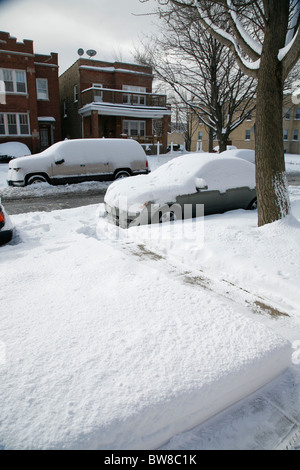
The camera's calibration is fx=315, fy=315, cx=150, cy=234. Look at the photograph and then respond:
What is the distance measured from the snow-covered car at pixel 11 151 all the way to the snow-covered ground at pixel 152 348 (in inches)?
671

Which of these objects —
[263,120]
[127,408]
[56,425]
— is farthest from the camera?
[263,120]

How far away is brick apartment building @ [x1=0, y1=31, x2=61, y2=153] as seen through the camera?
2198cm

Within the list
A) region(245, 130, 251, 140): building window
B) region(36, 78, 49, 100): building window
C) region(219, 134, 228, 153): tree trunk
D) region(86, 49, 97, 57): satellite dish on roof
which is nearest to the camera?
region(219, 134, 228, 153): tree trunk

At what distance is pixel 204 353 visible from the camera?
254 centimetres

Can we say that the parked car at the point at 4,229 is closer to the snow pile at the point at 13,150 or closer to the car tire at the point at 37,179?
the car tire at the point at 37,179

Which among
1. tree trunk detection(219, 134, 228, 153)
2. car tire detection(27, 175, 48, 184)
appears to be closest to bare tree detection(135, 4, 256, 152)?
tree trunk detection(219, 134, 228, 153)

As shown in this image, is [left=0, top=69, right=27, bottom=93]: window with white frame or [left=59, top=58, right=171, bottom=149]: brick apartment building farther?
[left=59, top=58, right=171, bottom=149]: brick apartment building

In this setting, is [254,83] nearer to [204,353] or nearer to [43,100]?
[204,353]

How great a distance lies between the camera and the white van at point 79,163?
1217cm

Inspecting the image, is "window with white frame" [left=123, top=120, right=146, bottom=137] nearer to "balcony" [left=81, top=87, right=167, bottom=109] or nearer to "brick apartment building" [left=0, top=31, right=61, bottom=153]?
"balcony" [left=81, top=87, right=167, bottom=109]

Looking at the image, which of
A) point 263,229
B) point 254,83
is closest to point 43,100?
point 254,83

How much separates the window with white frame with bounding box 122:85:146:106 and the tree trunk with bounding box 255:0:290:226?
2339 centimetres

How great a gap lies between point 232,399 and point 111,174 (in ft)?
39.7

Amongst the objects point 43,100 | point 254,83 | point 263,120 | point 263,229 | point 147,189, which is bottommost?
point 263,229
